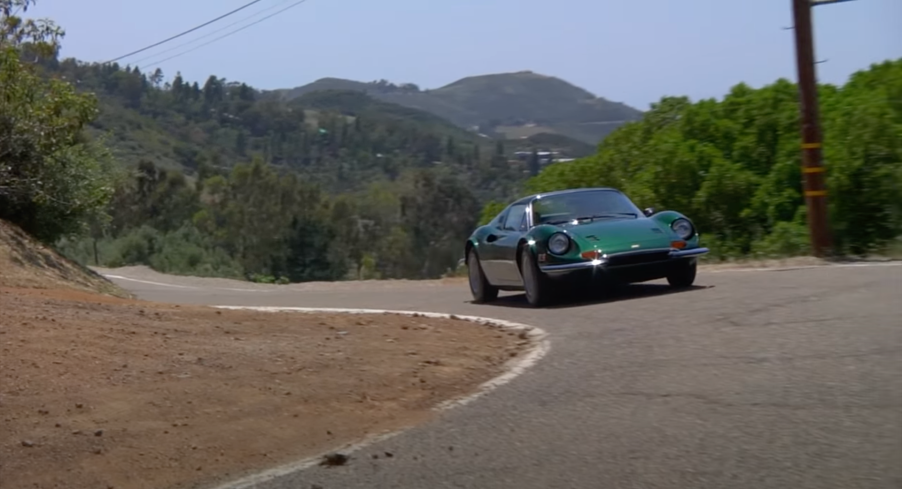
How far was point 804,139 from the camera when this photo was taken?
15.5 meters

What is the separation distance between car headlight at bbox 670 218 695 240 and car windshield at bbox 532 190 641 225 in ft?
1.78

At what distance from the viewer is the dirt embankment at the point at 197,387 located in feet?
22.3

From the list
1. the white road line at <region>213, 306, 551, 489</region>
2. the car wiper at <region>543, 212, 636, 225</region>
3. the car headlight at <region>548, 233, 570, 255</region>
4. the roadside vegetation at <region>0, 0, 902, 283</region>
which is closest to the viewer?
the white road line at <region>213, 306, 551, 489</region>

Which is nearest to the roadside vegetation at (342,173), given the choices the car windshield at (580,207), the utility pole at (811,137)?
the utility pole at (811,137)

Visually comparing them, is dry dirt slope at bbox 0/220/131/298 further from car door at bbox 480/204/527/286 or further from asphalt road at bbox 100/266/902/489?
asphalt road at bbox 100/266/902/489

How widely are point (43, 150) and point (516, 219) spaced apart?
9.29 m

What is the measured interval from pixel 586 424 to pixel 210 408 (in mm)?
2413

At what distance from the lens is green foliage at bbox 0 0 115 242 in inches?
738

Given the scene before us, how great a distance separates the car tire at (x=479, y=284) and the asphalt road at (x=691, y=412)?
3535 mm

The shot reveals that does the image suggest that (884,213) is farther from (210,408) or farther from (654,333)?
(210,408)

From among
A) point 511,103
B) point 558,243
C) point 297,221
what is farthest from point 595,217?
point 511,103

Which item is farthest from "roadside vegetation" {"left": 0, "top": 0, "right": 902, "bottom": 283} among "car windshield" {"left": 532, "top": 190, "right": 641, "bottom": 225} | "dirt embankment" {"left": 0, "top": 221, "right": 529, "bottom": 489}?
"dirt embankment" {"left": 0, "top": 221, "right": 529, "bottom": 489}

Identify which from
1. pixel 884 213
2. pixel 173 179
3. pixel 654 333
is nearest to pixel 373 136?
pixel 173 179

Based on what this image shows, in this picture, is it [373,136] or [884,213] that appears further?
[373,136]
